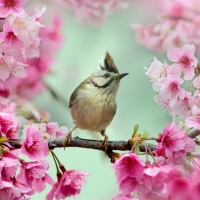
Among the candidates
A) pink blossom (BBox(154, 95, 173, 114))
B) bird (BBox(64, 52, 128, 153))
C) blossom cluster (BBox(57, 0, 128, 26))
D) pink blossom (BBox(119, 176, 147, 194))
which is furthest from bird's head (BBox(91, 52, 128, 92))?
blossom cluster (BBox(57, 0, 128, 26))

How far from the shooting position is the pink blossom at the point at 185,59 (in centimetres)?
65

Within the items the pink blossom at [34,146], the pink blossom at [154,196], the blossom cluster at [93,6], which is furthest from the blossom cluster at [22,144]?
the blossom cluster at [93,6]

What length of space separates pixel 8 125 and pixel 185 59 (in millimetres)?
248

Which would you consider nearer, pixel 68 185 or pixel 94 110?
pixel 68 185

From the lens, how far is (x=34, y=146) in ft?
2.07

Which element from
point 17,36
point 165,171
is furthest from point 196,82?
point 17,36

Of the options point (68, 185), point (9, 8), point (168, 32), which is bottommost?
point (68, 185)

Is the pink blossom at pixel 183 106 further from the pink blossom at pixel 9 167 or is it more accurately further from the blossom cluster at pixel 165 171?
the pink blossom at pixel 9 167

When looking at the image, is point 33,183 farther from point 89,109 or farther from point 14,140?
point 89,109

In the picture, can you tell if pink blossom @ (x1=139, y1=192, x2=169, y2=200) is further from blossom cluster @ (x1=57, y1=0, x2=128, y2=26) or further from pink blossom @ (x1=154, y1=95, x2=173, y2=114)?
blossom cluster @ (x1=57, y1=0, x2=128, y2=26)

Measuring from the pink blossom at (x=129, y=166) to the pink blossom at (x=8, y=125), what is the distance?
0.15 meters

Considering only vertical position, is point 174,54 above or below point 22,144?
above

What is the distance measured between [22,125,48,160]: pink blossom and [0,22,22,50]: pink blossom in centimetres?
11

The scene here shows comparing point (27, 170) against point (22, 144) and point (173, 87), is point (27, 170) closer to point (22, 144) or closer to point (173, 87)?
point (22, 144)
